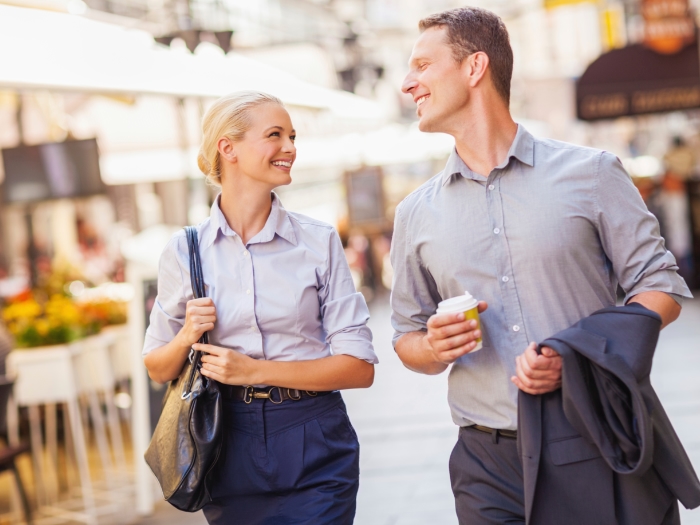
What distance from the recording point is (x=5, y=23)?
156 inches

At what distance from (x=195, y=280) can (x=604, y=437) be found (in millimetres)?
1174

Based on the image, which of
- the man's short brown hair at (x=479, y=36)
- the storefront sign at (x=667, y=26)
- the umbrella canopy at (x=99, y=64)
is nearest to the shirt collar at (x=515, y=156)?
the man's short brown hair at (x=479, y=36)

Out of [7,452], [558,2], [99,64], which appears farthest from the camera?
[558,2]

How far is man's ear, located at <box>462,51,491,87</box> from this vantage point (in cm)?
238

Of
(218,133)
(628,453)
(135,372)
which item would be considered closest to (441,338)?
(628,453)

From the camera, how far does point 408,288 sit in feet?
8.31

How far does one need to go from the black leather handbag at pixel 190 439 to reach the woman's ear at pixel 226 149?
507 mm

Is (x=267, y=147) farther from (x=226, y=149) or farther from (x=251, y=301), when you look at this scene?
(x=251, y=301)

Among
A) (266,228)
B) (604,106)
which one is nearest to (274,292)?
(266,228)

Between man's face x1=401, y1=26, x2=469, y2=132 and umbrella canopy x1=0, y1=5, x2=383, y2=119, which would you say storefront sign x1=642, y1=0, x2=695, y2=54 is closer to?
umbrella canopy x1=0, y1=5, x2=383, y2=119

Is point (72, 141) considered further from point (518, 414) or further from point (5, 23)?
point (518, 414)

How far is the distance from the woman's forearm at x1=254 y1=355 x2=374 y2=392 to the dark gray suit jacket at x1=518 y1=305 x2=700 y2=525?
59 centimetres

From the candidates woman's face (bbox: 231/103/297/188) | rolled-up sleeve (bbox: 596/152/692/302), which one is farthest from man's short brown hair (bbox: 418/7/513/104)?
woman's face (bbox: 231/103/297/188)

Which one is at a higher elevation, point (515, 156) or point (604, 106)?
Result: point (604, 106)
